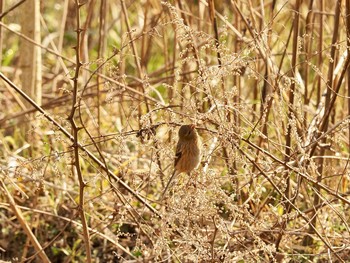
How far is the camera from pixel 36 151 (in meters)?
4.88

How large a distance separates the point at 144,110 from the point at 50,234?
1.36m

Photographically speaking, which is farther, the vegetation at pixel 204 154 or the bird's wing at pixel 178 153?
the bird's wing at pixel 178 153

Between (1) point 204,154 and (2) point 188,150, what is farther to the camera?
(1) point 204,154

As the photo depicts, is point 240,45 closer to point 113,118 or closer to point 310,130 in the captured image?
point 310,130

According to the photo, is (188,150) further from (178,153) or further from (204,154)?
(204,154)

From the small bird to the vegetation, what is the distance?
0.04 meters

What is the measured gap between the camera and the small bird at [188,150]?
119 inches

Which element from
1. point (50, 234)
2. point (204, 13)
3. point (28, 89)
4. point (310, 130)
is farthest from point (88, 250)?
point (204, 13)

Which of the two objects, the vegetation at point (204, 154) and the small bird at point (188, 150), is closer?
the vegetation at point (204, 154)

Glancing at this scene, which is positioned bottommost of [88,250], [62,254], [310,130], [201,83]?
[62,254]

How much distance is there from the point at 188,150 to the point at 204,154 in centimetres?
15

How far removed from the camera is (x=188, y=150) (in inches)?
120

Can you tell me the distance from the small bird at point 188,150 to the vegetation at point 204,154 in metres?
0.04

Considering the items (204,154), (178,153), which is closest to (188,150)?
(178,153)
